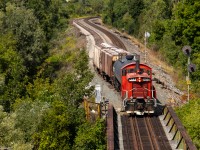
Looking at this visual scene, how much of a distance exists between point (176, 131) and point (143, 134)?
7.23ft

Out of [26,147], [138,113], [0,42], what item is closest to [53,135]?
[26,147]

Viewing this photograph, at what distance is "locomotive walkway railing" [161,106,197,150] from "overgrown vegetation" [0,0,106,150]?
444 centimetres

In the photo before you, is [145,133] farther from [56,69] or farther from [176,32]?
[56,69]

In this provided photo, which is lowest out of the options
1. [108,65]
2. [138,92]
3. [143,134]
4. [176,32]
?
[143,134]

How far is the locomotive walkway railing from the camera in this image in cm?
2030

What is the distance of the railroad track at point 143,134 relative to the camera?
872 inches

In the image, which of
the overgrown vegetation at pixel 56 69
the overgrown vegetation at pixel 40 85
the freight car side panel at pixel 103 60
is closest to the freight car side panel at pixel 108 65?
the freight car side panel at pixel 103 60

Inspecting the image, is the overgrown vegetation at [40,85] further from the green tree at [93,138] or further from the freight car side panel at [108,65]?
the freight car side panel at [108,65]

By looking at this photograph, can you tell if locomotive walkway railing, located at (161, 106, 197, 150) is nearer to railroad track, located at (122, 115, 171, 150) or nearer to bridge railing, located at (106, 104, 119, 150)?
railroad track, located at (122, 115, 171, 150)

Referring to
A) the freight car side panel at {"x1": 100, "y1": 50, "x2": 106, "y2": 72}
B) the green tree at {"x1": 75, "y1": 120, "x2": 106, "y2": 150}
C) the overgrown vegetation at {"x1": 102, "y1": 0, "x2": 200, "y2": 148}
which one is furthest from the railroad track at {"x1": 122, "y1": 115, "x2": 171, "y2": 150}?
the freight car side panel at {"x1": 100, "y1": 50, "x2": 106, "y2": 72}

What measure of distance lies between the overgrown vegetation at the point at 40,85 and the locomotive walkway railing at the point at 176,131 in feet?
14.6

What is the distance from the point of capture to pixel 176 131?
22.8 metres

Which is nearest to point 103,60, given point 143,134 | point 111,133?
point 143,134

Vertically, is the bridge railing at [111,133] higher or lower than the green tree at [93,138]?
higher
